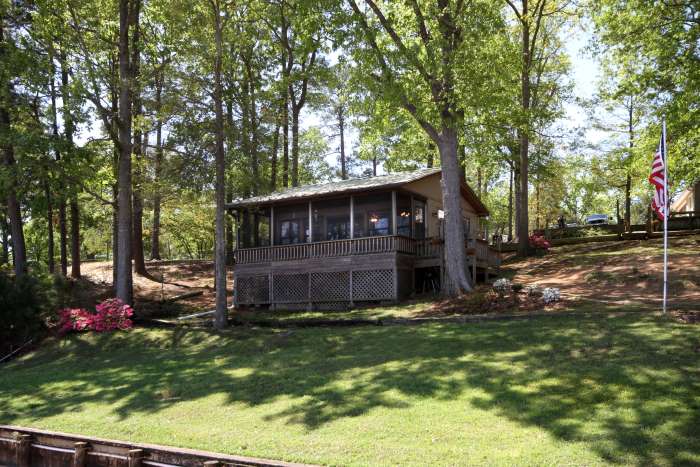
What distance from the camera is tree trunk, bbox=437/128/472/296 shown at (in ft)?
62.1

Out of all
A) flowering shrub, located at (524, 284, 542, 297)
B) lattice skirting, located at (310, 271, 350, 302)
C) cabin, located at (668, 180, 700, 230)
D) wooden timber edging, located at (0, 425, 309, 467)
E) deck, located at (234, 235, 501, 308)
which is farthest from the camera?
cabin, located at (668, 180, 700, 230)

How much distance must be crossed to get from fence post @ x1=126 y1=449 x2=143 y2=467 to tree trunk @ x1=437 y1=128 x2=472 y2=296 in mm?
12994

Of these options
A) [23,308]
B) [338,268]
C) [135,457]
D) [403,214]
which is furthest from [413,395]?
[403,214]

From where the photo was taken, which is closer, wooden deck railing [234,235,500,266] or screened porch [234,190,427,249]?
wooden deck railing [234,235,500,266]

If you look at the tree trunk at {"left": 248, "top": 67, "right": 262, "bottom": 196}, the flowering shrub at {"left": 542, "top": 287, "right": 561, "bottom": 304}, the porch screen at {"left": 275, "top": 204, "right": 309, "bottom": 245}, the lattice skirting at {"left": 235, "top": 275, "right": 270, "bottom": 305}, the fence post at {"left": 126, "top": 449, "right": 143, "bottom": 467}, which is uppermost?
the tree trunk at {"left": 248, "top": 67, "right": 262, "bottom": 196}

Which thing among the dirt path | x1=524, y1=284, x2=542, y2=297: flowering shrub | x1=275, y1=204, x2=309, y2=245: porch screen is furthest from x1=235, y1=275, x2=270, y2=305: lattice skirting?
x1=524, y1=284, x2=542, y2=297: flowering shrub

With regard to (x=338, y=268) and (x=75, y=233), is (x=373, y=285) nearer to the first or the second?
(x=338, y=268)

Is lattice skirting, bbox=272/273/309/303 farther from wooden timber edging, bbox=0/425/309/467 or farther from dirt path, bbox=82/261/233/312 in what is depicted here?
wooden timber edging, bbox=0/425/309/467

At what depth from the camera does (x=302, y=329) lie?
16656mm

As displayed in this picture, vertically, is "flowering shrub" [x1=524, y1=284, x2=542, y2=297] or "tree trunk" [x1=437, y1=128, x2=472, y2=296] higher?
"tree trunk" [x1=437, y1=128, x2=472, y2=296]

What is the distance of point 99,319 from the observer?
59.2 feet

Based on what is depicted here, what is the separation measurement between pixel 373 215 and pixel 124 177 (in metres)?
9.86

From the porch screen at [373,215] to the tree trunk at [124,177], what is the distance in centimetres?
914

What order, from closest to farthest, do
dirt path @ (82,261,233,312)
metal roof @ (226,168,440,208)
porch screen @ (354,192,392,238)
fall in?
metal roof @ (226,168,440,208), porch screen @ (354,192,392,238), dirt path @ (82,261,233,312)
